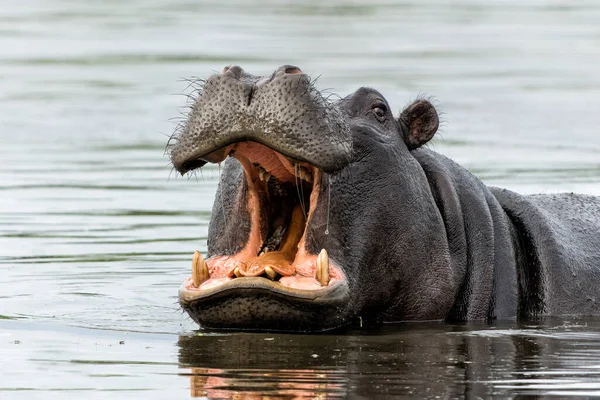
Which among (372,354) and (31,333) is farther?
(31,333)

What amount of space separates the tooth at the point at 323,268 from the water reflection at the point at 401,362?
0.32 metres

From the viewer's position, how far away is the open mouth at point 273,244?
7.80 meters

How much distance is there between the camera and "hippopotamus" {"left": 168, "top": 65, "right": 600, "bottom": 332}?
760cm

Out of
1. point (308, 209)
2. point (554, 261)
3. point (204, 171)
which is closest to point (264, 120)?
point (308, 209)

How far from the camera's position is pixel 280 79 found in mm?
7582

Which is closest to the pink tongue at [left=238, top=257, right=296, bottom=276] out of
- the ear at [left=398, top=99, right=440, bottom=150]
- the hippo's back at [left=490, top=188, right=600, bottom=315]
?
the ear at [left=398, top=99, right=440, bottom=150]

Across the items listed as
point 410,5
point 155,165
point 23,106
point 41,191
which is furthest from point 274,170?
point 410,5

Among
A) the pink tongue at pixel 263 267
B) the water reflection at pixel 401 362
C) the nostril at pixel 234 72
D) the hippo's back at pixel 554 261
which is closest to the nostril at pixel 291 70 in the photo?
the nostril at pixel 234 72

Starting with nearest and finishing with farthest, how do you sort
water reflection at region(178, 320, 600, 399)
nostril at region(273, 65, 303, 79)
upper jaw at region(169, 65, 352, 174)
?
1. water reflection at region(178, 320, 600, 399)
2. upper jaw at region(169, 65, 352, 174)
3. nostril at region(273, 65, 303, 79)

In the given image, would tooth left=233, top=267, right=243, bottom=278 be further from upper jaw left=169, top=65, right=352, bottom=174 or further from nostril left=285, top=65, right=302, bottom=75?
nostril left=285, top=65, right=302, bottom=75

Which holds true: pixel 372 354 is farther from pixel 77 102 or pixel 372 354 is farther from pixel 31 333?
pixel 77 102

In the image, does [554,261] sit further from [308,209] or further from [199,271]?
[199,271]

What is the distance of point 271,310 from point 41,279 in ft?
9.43

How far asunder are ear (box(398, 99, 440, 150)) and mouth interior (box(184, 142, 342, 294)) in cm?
69
